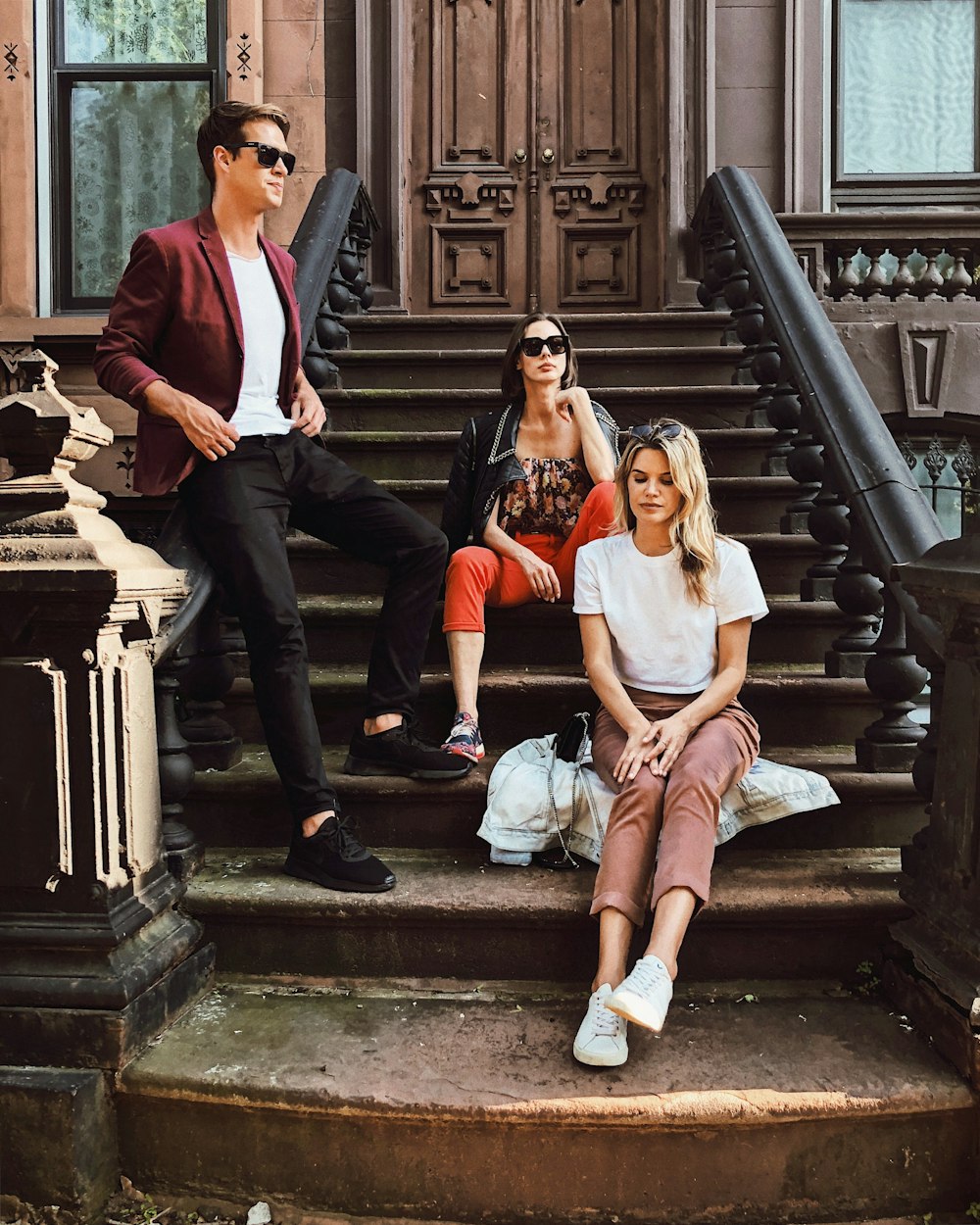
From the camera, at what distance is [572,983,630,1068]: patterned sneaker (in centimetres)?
217

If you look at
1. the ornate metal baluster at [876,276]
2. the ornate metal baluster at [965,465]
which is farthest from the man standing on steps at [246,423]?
the ornate metal baluster at [965,465]

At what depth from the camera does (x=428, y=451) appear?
436 cm

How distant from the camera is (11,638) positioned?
7.41ft

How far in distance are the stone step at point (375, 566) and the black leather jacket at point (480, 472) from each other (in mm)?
482

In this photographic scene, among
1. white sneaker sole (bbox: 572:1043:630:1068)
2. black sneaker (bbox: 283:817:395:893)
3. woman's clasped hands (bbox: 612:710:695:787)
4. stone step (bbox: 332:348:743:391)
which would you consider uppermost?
stone step (bbox: 332:348:743:391)

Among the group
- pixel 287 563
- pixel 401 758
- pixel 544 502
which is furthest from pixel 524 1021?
pixel 544 502

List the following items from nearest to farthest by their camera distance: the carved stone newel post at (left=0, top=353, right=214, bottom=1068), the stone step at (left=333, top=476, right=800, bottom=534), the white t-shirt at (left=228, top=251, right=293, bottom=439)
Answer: the carved stone newel post at (left=0, top=353, right=214, bottom=1068) → the white t-shirt at (left=228, top=251, right=293, bottom=439) → the stone step at (left=333, top=476, right=800, bottom=534)

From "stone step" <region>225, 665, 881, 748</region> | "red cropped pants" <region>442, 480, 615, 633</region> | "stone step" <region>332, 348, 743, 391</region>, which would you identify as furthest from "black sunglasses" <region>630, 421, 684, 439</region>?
"stone step" <region>332, 348, 743, 391</region>

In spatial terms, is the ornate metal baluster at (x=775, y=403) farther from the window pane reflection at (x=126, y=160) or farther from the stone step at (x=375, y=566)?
the window pane reflection at (x=126, y=160)

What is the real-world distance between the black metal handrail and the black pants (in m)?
1.29

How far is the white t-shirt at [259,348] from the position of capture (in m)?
2.86

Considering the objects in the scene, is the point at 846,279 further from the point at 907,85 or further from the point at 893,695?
the point at 893,695

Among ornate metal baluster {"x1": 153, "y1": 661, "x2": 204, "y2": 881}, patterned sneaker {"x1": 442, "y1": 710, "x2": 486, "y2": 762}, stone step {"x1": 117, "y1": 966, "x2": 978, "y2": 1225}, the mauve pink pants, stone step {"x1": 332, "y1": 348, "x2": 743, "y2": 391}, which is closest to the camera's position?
stone step {"x1": 117, "y1": 966, "x2": 978, "y2": 1225}

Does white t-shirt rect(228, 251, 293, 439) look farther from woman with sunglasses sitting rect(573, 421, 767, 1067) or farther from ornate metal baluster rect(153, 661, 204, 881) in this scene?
woman with sunglasses sitting rect(573, 421, 767, 1067)
